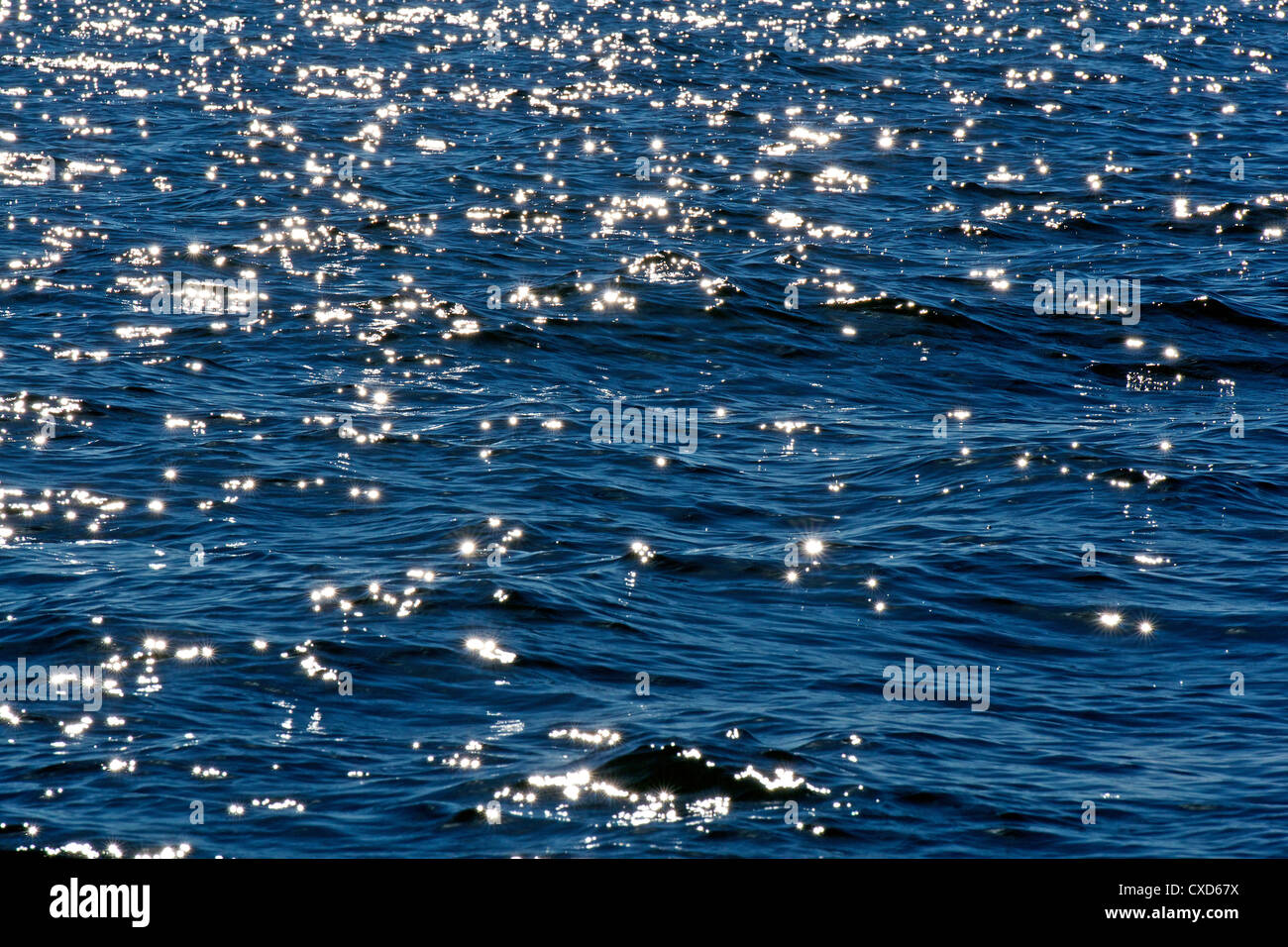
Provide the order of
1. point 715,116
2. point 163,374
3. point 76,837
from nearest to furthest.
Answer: point 76,837 → point 163,374 → point 715,116

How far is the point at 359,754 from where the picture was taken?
15.3 meters

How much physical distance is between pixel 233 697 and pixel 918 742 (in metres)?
6.75

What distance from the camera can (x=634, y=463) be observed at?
922 inches

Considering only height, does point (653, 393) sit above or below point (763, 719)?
above

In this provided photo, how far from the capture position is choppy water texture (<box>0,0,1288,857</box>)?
15016mm

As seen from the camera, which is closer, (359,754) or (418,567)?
(359,754)

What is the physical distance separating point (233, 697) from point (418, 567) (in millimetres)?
3667

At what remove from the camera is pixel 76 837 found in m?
13.8

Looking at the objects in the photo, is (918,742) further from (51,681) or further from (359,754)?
(51,681)

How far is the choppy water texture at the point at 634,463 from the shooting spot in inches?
591

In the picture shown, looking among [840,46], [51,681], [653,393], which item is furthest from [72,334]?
[840,46]

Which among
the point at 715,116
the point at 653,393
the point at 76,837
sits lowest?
the point at 76,837

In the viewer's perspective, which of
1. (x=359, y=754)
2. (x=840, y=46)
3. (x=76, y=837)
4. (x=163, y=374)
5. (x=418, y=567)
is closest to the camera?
(x=76, y=837)
